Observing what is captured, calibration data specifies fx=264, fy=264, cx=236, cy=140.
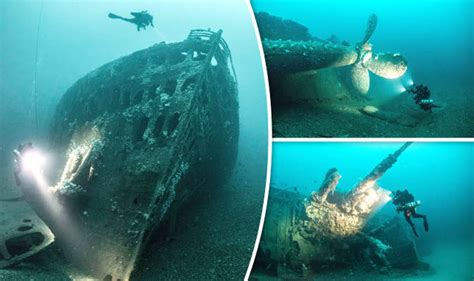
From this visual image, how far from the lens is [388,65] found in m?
3.32

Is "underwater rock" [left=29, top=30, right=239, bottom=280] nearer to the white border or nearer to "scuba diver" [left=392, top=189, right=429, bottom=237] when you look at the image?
the white border

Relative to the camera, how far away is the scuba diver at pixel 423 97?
3.29m

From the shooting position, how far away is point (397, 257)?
12.9 ft

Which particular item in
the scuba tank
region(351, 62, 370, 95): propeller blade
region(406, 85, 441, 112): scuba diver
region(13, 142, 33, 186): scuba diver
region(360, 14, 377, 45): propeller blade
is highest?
region(360, 14, 377, 45): propeller blade

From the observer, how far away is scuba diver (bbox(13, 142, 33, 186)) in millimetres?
3566

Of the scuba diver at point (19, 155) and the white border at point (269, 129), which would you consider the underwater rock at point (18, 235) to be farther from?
the white border at point (269, 129)

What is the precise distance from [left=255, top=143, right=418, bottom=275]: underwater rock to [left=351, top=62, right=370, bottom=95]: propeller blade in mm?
907

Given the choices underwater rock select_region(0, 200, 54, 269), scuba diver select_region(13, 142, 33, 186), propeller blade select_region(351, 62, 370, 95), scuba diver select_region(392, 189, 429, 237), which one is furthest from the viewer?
scuba diver select_region(392, 189, 429, 237)

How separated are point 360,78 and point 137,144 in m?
3.12

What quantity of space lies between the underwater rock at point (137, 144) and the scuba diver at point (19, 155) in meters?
0.29

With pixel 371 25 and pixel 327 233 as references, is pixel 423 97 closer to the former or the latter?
pixel 371 25

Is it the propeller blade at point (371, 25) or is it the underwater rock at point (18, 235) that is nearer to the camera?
the propeller blade at point (371, 25)

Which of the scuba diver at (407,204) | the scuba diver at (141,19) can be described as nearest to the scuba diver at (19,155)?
the scuba diver at (141,19)

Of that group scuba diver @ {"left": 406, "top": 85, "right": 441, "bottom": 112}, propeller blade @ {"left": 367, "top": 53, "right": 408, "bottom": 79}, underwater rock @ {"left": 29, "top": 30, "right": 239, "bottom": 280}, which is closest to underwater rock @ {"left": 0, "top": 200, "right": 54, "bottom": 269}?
underwater rock @ {"left": 29, "top": 30, "right": 239, "bottom": 280}
